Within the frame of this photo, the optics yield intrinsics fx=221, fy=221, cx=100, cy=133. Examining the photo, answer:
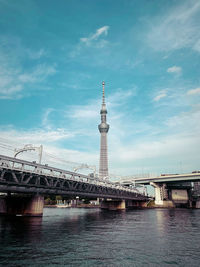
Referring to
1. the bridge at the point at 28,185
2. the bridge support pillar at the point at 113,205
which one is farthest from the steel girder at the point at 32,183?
the bridge support pillar at the point at 113,205

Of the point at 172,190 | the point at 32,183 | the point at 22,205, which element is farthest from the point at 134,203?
the point at 32,183

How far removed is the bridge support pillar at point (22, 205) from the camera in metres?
59.2

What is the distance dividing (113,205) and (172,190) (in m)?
69.9

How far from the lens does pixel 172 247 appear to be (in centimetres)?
2477

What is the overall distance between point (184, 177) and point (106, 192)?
68.3 metres

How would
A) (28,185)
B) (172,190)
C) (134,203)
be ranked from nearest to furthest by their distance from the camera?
(28,185)
(134,203)
(172,190)

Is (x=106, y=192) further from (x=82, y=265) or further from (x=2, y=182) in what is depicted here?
(x=82, y=265)

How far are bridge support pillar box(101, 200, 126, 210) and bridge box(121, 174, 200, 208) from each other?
41.8 metres

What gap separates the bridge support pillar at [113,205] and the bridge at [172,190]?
4181cm

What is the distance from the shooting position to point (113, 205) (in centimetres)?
13362

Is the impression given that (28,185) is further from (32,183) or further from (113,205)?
(113,205)

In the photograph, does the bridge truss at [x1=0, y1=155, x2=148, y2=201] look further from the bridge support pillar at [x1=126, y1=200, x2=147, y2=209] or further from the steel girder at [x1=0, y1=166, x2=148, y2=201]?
the bridge support pillar at [x1=126, y1=200, x2=147, y2=209]

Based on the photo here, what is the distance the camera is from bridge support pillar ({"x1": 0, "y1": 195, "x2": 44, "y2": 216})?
59219 mm

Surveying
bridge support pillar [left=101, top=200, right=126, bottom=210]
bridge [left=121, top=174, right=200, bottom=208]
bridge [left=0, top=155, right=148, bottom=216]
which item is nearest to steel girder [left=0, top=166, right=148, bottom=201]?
bridge [left=0, top=155, right=148, bottom=216]
